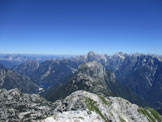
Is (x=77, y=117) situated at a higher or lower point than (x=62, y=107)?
higher

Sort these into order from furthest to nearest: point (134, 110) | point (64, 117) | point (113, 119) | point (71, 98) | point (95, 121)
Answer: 1. point (134, 110)
2. point (71, 98)
3. point (113, 119)
4. point (95, 121)
5. point (64, 117)

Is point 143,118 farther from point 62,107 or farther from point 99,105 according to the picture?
point 62,107

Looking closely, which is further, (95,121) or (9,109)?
(9,109)

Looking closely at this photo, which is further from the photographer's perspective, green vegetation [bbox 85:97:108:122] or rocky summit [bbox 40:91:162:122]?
rocky summit [bbox 40:91:162:122]

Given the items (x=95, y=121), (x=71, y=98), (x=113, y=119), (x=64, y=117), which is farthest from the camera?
(x=71, y=98)

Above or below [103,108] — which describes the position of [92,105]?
above

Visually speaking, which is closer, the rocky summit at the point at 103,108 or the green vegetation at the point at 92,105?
the green vegetation at the point at 92,105

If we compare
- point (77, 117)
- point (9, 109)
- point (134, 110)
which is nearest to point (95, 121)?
point (77, 117)

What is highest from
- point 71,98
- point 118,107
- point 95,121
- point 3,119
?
point 95,121

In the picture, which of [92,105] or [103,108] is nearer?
[92,105]

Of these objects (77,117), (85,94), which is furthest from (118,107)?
(77,117)
